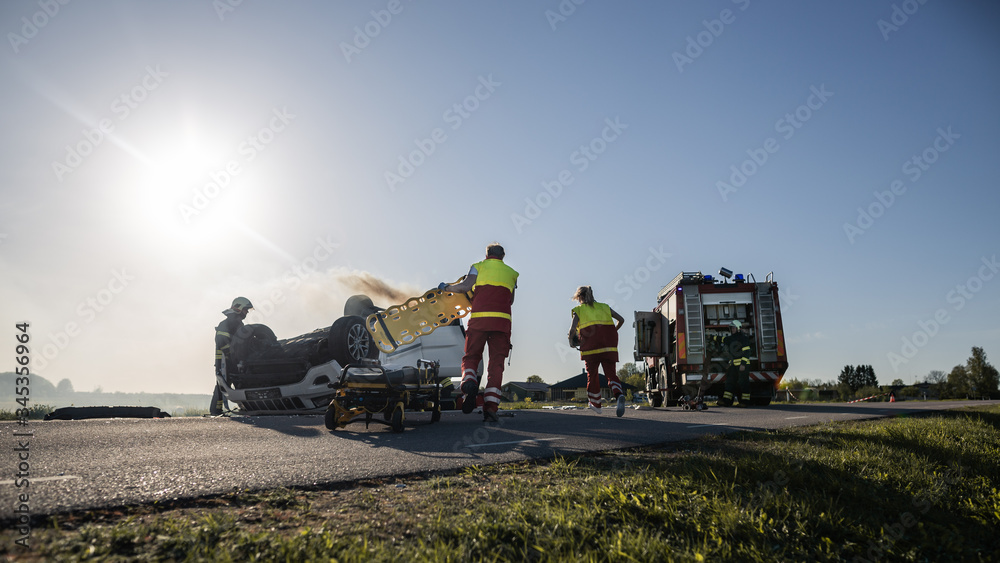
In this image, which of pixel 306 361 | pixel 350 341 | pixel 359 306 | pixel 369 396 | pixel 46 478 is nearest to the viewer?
pixel 46 478

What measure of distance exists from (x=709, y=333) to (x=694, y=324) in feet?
2.04

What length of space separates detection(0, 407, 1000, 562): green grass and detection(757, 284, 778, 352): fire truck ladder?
11.3 metres

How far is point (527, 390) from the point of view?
45.7 m

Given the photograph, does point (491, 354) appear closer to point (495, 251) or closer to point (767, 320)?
point (495, 251)

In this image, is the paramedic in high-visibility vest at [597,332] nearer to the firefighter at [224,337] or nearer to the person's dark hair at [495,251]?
the person's dark hair at [495,251]

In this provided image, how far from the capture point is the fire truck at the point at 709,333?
44.8ft

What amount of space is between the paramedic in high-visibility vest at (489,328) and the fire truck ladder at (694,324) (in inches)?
322

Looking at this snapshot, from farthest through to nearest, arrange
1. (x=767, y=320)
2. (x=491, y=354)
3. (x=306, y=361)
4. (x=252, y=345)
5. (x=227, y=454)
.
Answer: (x=767, y=320) → (x=252, y=345) → (x=306, y=361) → (x=491, y=354) → (x=227, y=454)

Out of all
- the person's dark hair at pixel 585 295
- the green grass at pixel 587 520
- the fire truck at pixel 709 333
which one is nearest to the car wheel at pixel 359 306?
the person's dark hair at pixel 585 295

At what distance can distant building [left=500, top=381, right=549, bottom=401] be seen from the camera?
44.2 metres

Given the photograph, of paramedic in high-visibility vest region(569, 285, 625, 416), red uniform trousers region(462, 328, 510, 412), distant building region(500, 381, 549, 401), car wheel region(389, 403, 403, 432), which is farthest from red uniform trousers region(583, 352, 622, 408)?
distant building region(500, 381, 549, 401)

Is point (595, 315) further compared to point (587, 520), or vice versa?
point (595, 315)

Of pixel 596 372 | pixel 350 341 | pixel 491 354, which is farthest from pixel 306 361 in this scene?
pixel 596 372

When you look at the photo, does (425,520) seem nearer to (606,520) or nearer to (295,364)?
(606,520)
